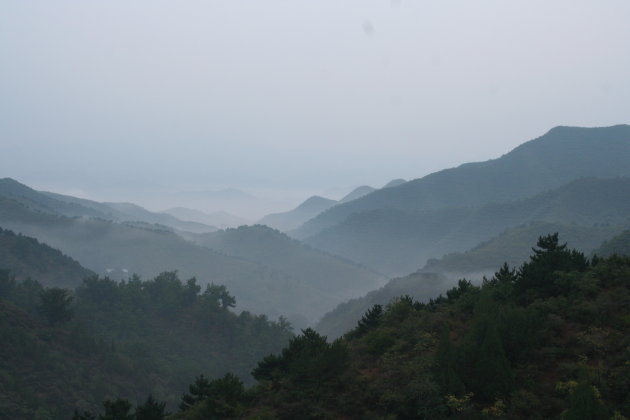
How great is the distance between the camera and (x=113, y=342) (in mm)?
76625

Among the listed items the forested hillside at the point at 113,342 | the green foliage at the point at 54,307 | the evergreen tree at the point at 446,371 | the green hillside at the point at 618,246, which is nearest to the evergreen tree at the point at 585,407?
the evergreen tree at the point at 446,371

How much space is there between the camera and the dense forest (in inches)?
617

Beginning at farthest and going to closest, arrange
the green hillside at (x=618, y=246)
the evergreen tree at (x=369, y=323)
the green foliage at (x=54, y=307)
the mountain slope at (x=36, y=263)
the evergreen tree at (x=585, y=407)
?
the mountain slope at (x=36, y=263) < the green hillside at (x=618, y=246) < the green foliage at (x=54, y=307) < the evergreen tree at (x=369, y=323) < the evergreen tree at (x=585, y=407)

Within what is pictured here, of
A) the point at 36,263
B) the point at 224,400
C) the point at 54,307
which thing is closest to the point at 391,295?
the point at 36,263

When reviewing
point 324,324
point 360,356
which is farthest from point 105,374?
point 324,324

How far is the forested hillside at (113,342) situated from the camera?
56094mm

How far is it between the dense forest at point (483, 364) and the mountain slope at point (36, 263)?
11961 cm

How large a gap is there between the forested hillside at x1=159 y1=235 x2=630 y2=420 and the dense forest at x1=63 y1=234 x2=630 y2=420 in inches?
1.7

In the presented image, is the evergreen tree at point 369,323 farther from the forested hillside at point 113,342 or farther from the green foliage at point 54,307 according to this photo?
the green foliage at point 54,307

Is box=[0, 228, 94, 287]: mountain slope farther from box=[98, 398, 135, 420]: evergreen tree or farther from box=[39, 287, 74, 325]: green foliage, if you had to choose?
box=[98, 398, 135, 420]: evergreen tree

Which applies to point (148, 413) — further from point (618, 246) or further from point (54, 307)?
point (618, 246)

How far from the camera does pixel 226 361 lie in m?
87.8

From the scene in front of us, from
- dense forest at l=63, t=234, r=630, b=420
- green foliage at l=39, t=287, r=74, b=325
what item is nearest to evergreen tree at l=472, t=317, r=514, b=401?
dense forest at l=63, t=234, r=630, b=420

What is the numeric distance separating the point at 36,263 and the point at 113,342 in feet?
225
